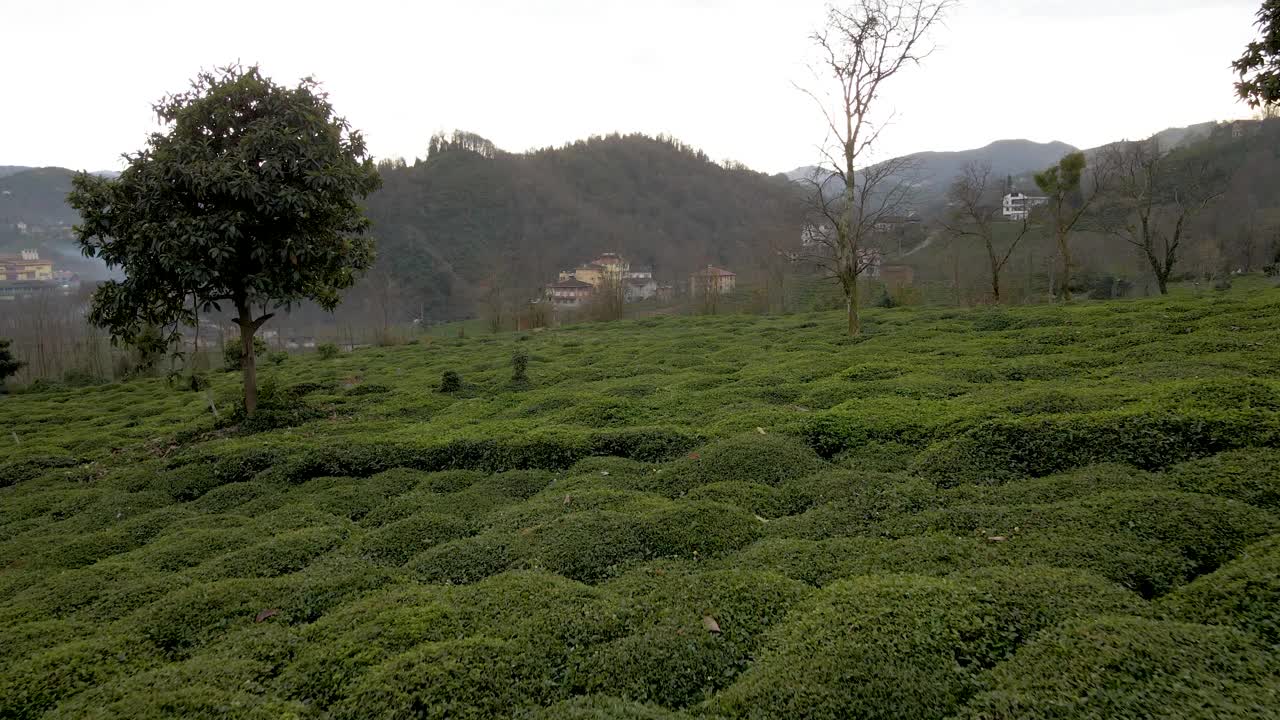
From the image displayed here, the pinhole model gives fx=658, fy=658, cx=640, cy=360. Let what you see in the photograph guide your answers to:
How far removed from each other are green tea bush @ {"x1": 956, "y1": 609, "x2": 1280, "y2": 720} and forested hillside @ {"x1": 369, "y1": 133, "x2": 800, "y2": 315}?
53.2 metres

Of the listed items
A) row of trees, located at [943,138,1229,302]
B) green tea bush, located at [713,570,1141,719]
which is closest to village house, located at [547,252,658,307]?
row of trees, located at [943,138,1229,302]

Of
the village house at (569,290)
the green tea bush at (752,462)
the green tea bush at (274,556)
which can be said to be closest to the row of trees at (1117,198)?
the green tea bush at (752,462)

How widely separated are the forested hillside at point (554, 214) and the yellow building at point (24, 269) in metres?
24.5

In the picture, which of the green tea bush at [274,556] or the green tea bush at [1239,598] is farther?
the green tea bush at [274,556]

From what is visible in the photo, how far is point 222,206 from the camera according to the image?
10.2 m

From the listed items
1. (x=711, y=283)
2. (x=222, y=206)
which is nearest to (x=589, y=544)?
(x=222, y=206)

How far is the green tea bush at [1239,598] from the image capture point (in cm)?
325

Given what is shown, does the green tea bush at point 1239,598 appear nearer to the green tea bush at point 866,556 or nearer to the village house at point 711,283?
the green tea bush at point 866,556

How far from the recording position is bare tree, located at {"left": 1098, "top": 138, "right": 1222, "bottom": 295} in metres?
27.9

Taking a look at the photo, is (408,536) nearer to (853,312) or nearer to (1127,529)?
(1127,529)

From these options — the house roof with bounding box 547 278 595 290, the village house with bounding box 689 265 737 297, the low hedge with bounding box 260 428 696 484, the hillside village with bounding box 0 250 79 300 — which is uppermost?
the hillside village with bounding box 0 250 79 300

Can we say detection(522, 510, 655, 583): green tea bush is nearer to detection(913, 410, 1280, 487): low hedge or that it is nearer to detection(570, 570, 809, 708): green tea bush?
detection(570, 570, 809, 708): green tea bush

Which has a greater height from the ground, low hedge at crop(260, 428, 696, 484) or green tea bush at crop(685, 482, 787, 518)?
low hedge at crop(260, 428, 696, 484)

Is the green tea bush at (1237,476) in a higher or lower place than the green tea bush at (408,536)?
higher
